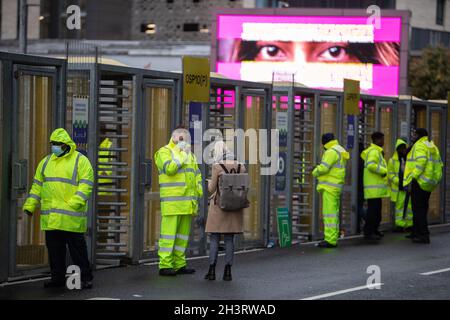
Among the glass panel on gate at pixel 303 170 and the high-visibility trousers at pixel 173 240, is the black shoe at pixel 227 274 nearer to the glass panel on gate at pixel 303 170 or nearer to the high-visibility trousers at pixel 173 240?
the high-visibility trousers at pixel 173 240

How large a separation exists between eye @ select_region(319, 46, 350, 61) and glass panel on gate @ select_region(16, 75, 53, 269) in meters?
35.4

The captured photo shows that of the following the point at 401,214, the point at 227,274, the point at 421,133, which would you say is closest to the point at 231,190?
the point at 227,274

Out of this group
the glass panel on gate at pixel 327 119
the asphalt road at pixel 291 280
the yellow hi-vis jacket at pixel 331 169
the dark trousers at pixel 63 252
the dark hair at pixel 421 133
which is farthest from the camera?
the glass panel on gate at pixel 327 119

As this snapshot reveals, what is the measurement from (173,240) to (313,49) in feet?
117

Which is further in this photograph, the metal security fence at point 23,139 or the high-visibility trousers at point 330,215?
the high-visibility trousers at point 330,215

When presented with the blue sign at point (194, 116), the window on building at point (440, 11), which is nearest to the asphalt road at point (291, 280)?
the blue sign at point (194, 116)

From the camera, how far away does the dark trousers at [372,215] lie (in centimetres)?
1977

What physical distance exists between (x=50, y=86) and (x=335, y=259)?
A: 498 centimetres

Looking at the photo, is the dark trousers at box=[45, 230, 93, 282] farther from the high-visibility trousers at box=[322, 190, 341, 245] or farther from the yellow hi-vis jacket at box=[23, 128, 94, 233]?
the high-visibility trousers at box=[322, 190, 341, 245]

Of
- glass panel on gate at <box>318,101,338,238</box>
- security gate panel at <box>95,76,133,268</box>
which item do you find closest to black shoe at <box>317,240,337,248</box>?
glass panel on gate at <box>318,101,338,238</box>

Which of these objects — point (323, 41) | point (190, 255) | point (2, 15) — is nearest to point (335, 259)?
point (190, 255)

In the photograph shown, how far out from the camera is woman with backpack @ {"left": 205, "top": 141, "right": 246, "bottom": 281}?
13.7 metres

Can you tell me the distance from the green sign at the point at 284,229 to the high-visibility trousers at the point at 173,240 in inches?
180

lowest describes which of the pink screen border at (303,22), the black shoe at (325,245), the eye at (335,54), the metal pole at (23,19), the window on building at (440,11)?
the black shoe at (325,245)
